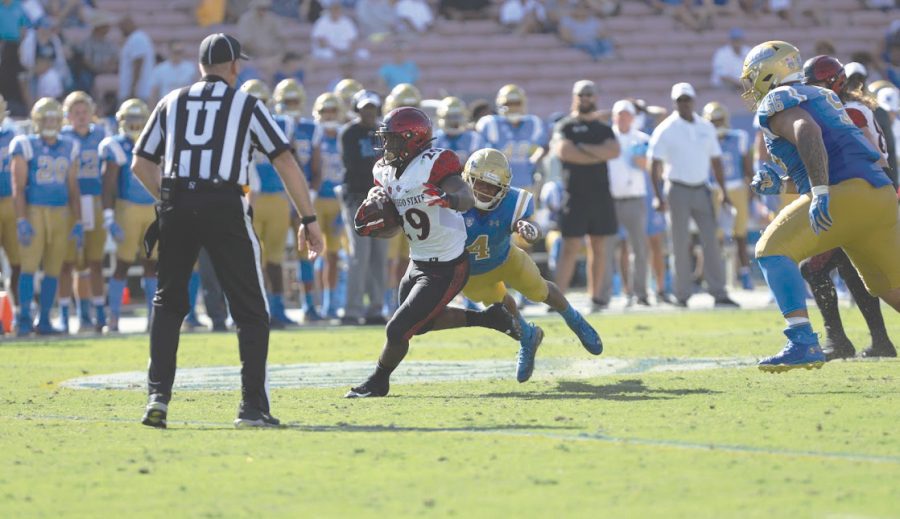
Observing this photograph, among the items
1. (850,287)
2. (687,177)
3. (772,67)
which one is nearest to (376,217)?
(772,67)

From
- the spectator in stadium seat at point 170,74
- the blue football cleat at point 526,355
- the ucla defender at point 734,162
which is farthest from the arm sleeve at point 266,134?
the spectator in stadium seat at point 170,74

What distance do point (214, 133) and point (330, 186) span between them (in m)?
8.67

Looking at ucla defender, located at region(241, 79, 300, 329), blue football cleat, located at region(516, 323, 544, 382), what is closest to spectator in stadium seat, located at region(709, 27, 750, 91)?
ucla defender, located at region(241, 79, 300, 329)

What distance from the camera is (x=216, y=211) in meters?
7.19

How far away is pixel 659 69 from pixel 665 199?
837 cm

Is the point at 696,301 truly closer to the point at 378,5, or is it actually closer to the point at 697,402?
the point at 378,5

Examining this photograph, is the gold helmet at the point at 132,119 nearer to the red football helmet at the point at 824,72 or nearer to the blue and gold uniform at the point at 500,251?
the blue and gold uniform at the point at 500,251

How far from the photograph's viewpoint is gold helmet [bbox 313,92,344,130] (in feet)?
52.5

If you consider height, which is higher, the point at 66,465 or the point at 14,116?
the point at 14,116

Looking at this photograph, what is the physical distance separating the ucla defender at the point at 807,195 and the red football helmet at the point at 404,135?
173cm

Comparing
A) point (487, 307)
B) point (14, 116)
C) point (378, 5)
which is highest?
point (378, 5)

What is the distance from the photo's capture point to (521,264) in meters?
9.32

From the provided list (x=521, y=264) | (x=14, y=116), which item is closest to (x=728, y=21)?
(x=14, y=116)

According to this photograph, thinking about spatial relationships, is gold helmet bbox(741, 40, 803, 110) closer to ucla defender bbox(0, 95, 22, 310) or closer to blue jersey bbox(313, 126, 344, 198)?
blue jersey bbox(313, 126, 344, 198)
